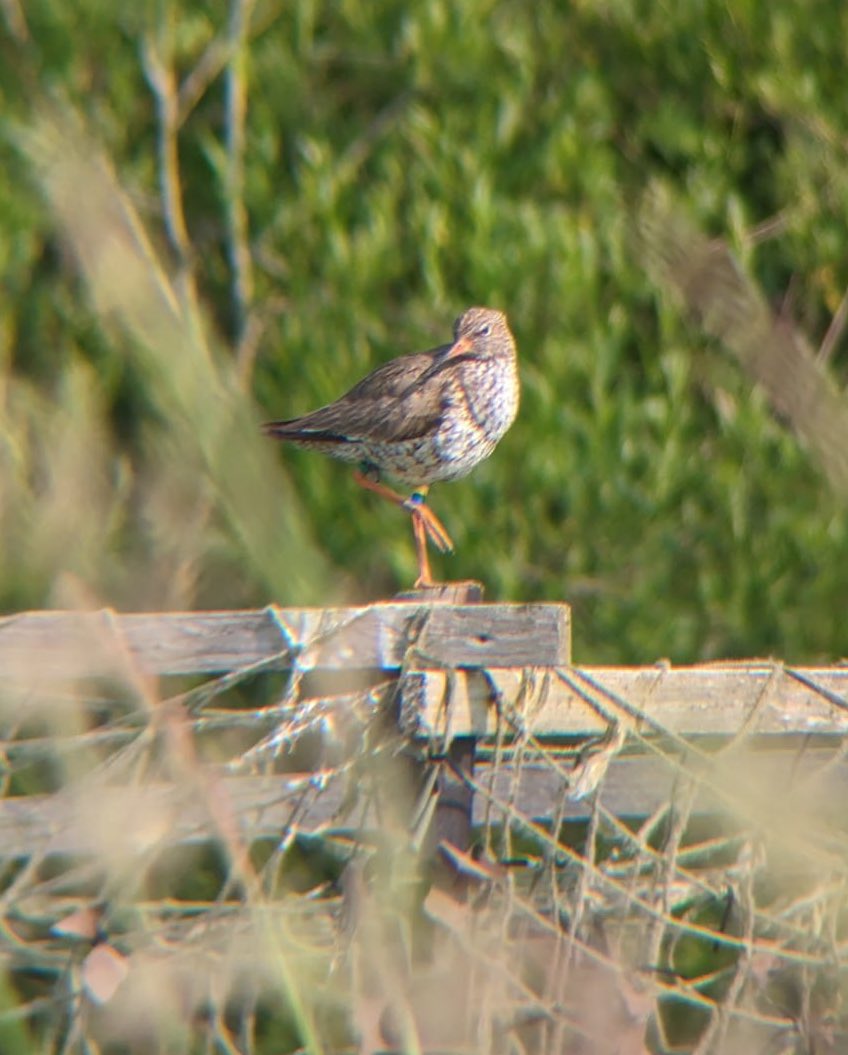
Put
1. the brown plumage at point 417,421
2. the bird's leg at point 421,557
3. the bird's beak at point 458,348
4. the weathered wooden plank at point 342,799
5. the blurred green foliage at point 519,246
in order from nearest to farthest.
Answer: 1. the weathered wooden plank at point 342,799
2. the bird's leg at point 421,557
3. the brown plumage at point 417,421
4. the bird's beak at point 458,348
5. the blurred green foliage at point 519,246

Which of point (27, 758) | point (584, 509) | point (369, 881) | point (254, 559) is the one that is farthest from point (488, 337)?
point (254, 559)

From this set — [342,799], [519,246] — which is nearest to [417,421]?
[342,799]

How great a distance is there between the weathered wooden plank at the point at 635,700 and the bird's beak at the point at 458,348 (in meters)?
1.95

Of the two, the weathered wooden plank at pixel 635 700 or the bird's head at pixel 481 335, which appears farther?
the bird's head at pixel 481 335

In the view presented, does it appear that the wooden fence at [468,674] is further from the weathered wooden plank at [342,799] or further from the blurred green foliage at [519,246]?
the blurred green foliage at [519,246]

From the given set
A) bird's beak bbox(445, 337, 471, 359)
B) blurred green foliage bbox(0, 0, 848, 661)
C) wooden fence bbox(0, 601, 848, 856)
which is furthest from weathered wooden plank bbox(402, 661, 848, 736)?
blurred green foliage bbox(0, 0, 848, 661)

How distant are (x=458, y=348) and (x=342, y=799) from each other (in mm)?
1847

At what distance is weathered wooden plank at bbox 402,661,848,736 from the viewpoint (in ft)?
9.27

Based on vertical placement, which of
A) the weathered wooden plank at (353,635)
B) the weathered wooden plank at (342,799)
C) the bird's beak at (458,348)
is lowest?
the weathered wooden plank at (342,799)

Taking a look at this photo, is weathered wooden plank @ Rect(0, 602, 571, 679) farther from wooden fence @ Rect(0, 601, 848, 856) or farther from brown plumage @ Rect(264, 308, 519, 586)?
brown plumage @ Rect(264, 308, 519, 586)

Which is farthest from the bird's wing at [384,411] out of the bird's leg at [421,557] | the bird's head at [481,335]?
the bird's leg at [421,557]

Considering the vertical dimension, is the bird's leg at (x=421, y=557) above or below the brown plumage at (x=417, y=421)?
below

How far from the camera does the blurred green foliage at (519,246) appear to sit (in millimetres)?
5992

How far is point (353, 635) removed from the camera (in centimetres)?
293
